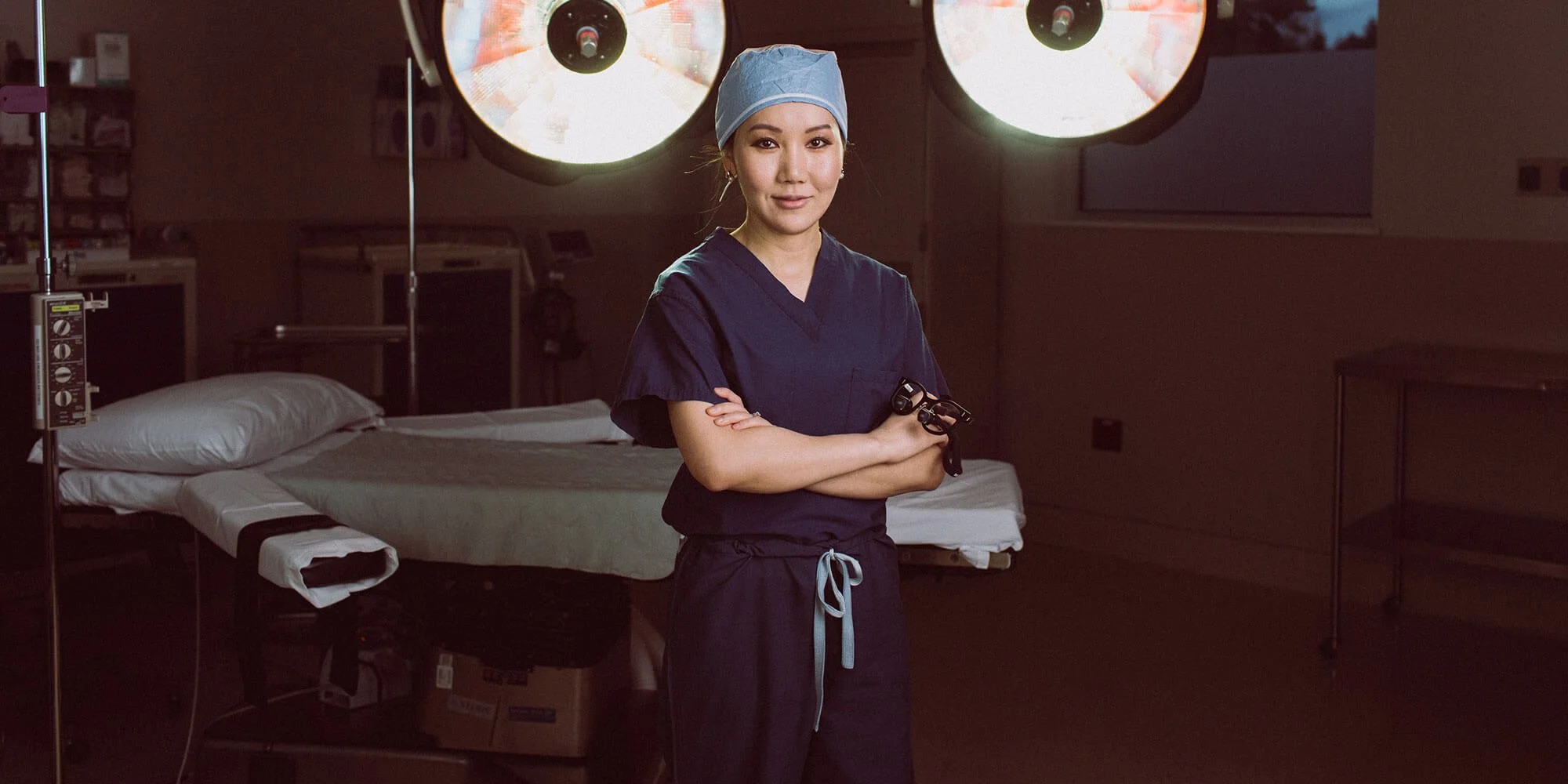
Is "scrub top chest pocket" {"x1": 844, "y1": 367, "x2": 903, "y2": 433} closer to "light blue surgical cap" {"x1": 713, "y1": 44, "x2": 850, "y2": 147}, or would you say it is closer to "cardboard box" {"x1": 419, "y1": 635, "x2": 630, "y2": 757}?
"light blue surgical cap" {"x1": 713, "y1": 44, "x2": 850, "y2": 147}

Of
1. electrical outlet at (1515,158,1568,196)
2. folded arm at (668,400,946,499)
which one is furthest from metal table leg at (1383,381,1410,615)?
folded arm at (668,400,946,499)

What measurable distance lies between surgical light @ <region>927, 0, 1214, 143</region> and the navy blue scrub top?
518mm

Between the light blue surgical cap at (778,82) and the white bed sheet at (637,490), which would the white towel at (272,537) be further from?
the light blue surgical cap at (778,82)

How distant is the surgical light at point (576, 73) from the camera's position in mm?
2039

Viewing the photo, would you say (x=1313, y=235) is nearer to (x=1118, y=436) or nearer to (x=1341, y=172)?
(x=1341, y=172)

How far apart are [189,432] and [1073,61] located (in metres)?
1.56

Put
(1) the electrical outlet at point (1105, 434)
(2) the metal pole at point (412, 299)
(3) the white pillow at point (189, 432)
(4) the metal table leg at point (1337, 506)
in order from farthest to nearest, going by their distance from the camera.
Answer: (1) the electrical outlet at point (1105, 434)
(4) the metal table leg at point (1337, 506)
(2) the metal pole at point (412, 299)
(3) the white pillow at point (189, 432)

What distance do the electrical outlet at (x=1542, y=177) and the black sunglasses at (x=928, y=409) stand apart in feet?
8.82

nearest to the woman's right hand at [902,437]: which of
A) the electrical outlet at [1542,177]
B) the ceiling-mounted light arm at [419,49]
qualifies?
the ceiling-mounted light arm at [419,49]

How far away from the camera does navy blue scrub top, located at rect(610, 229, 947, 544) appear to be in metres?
1.57

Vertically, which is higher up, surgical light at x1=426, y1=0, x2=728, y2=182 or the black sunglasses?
surgical light at x1=426, y1=0, x2=728, y2=182

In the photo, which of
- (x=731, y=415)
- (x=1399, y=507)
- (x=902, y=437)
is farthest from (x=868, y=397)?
(x=1399, y=507)

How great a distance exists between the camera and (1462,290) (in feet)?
12.5

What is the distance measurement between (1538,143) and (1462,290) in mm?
402
